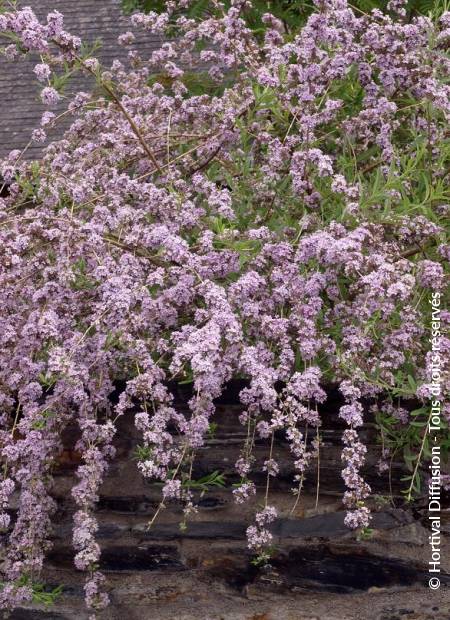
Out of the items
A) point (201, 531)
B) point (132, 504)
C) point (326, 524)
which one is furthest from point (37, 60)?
point (326, 524)

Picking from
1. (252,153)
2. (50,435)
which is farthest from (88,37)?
(50,435)

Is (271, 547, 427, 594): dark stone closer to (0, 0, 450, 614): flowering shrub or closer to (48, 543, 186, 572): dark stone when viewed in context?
(0, 0, 450, 614): flowering shrub

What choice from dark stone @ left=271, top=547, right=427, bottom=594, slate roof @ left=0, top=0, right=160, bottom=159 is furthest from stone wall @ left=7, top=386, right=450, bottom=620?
slate roof @ left=0, top=0, right=160, bottom=159

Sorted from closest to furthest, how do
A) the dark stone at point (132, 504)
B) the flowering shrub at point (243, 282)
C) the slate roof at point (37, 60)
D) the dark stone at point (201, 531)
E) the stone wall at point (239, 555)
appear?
the flowering shrub at point (243, 282) < the stone wall at point (239, 555) < the dark stone at point (201, 531) < the dark stone at point (132, 504) < the slate roof at point (37, 60)

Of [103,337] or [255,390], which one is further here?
[103,337]

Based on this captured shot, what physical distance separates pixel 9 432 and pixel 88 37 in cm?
1272

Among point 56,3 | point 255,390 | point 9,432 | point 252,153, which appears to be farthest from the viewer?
point 56,3

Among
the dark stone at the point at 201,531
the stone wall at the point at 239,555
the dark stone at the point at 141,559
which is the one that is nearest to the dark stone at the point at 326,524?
the stone wall at the point at 239,555

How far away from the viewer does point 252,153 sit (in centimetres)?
373

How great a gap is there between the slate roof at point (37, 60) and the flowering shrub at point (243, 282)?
9279 millimetres

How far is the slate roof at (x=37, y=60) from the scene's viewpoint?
44.1 ft

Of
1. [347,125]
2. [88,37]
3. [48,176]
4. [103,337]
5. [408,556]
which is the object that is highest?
[88,37]

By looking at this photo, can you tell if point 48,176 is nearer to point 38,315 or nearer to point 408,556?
point 38,315

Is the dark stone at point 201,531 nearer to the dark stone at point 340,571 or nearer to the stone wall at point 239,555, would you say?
the stone wall at point 239,555
